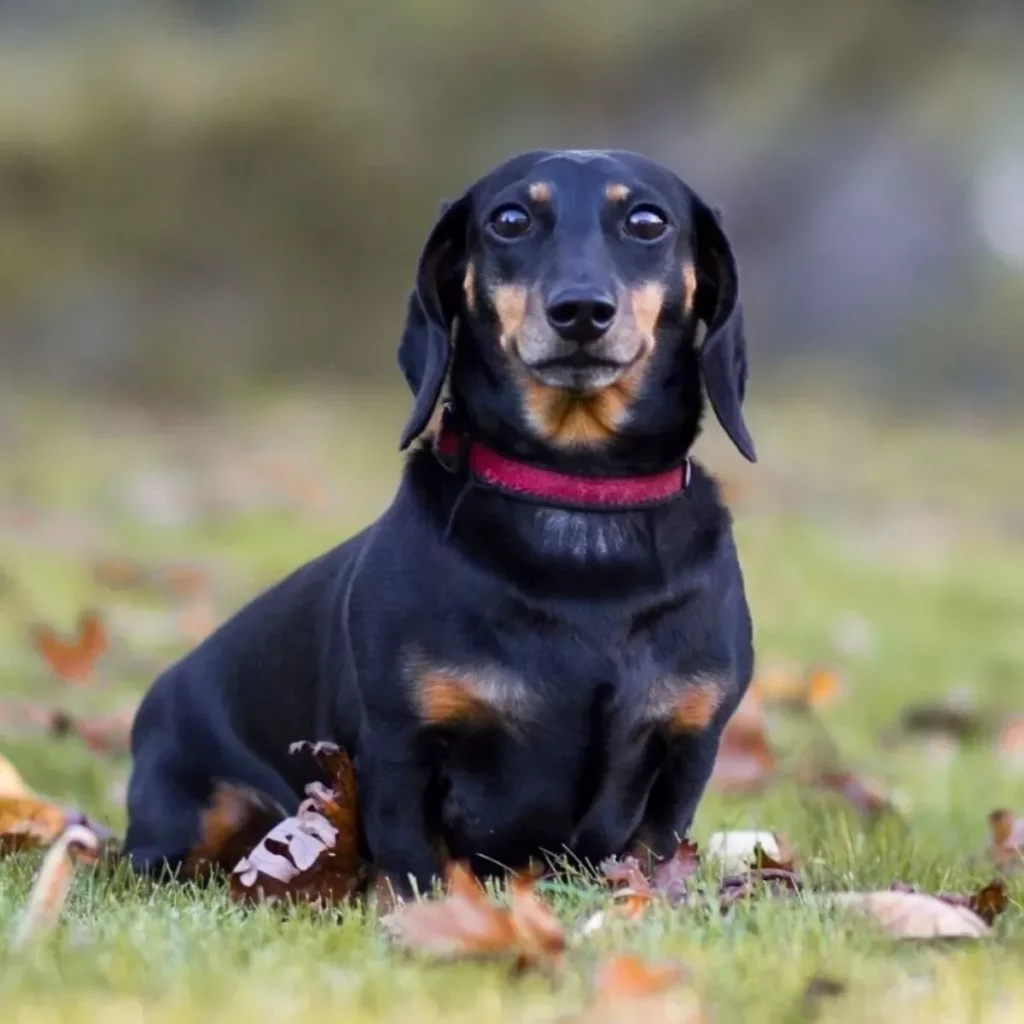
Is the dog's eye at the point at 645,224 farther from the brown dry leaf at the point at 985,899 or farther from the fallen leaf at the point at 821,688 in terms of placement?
the fallen leaf at the point at 821,688

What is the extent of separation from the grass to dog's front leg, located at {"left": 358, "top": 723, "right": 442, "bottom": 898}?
0.85 feet

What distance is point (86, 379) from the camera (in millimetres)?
16844

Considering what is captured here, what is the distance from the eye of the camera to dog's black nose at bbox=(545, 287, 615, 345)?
2889 mm

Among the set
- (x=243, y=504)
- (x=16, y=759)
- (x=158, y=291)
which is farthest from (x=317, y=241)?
(x=16, y=759)

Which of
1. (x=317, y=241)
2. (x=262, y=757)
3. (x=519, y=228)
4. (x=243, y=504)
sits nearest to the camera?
(x=519, y=228)

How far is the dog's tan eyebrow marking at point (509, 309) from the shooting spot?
3.03 meters

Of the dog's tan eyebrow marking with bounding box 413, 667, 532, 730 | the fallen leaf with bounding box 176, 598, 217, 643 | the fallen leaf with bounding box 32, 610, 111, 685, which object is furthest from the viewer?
the fallen leaf with bounding box 176, 598, 217, 643

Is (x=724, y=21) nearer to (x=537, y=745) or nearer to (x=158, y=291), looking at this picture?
(x=158, y=291)

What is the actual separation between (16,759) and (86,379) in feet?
42.2

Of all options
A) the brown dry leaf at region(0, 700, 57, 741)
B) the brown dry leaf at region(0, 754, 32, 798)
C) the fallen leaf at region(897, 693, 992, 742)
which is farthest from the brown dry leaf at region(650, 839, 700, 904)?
the fallen leaf at region(897, 693, 992, 742)

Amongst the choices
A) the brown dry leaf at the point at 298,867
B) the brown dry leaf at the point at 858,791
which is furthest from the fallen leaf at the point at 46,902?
the brown dry leaf at the point at 858,791

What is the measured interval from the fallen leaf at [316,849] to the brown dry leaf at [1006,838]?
119 cm

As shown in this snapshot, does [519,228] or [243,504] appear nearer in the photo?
[519,228]

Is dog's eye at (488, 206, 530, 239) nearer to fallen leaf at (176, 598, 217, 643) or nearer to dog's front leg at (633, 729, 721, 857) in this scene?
dog's front leg at (633, 729, 721, 857)
